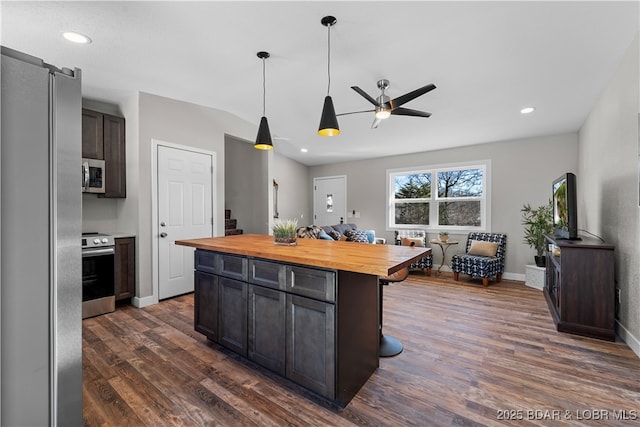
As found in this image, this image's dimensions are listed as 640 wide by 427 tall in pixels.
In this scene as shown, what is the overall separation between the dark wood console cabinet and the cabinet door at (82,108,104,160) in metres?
5.19

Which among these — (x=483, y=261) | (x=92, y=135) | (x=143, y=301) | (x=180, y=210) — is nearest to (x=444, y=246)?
(x=483, y=261)

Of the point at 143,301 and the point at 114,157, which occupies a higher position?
the point at 114,157

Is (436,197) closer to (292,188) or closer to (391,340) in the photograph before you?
(292,188)

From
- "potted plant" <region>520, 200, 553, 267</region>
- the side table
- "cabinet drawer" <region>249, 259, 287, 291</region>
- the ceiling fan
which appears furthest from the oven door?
"potted plant" <region>520, 200, 553, 267</region>

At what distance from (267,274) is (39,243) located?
1.19m

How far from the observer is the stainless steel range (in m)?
3.04

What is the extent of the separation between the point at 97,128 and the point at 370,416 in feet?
13.4

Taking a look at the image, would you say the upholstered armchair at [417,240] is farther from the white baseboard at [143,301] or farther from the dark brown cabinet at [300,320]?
the white baseboard at [143,301]

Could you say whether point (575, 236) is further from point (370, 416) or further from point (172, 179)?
point (172, 179)

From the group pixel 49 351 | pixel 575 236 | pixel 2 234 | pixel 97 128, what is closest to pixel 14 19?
pixel 97 128

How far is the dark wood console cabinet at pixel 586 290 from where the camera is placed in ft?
8.34

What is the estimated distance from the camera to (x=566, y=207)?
2990mm

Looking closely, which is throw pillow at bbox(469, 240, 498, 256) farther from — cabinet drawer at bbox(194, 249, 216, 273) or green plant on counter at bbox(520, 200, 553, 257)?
cabinet drawer at bbox(194, 249, 216, 273)

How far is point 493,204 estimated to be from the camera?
201 inches
